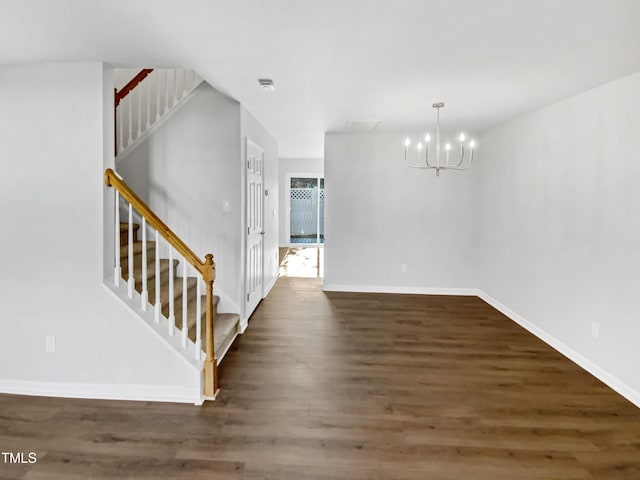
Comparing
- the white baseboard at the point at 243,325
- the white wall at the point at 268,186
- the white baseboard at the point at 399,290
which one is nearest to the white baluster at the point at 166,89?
the white wall at the point at 268,186

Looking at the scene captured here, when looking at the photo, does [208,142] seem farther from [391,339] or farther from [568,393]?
[568,393]

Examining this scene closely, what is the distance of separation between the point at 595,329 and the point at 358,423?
223 centimetres

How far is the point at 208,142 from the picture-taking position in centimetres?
407

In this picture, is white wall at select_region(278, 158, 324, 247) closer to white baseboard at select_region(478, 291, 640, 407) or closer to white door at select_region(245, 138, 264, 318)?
white door at select_region(245, 138, 264, 318)

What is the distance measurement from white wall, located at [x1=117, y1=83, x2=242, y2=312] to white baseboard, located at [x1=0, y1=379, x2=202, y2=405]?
1.52 m

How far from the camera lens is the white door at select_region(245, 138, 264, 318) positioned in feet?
14.8

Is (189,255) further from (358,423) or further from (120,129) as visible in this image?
(120,129)

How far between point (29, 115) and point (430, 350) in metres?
3.84

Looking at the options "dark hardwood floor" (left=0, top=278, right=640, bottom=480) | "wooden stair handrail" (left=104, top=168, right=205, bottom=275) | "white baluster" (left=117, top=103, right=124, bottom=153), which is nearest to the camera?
"dark hardwood floor" (left=0, top=278, right=640, bottom=480)

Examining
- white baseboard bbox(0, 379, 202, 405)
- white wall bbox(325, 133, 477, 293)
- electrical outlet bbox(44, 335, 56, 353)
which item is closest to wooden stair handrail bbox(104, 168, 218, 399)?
white baseboard bbox(0, 379, 202, 405)

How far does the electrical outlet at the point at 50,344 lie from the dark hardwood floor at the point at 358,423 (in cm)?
34

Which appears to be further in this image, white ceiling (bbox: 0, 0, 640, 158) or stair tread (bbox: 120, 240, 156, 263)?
stair tread (bbox: 120, 240, 156, 263)

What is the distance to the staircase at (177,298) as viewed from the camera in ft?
11.2

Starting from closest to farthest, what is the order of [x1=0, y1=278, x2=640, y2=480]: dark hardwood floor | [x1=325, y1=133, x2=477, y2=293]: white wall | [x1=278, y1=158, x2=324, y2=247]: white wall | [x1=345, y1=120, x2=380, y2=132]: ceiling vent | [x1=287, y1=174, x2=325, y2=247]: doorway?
[x1=0, y1=278, x2=640, y2=480]: dark hardwood floor, [x1=345, y1=120, x2=380, y2=132]: ceiling vent, [x1=325, y1=133, x2=477, y2=293]: white wall, [x1=278, y1=158, x2=324, y2=247]: white wall, [x1=287, y1=174, x2=325, y2=247]: doorway
